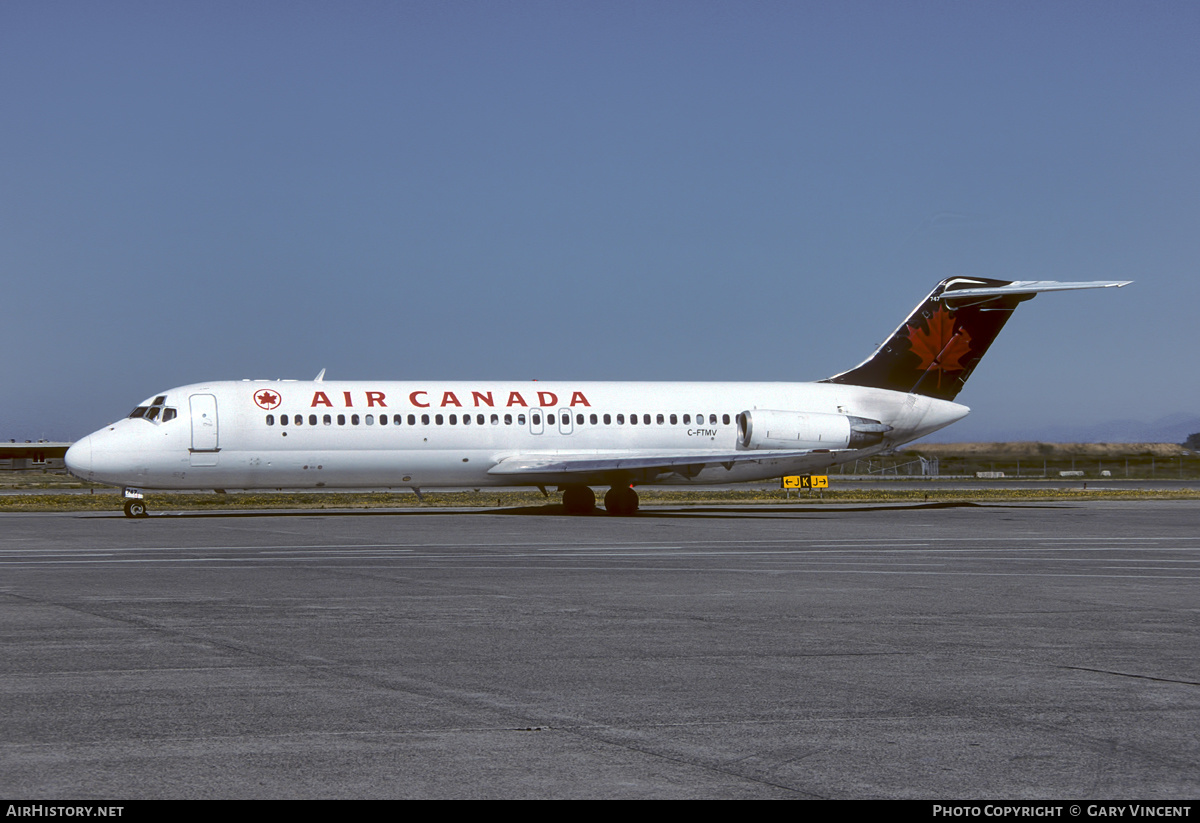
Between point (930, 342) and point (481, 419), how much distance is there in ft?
49.3

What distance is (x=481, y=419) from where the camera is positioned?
119 feet

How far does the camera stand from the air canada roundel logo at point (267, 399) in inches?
1355

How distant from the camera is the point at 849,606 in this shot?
44.5 feet

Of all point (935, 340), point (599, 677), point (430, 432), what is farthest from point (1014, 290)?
point (599, 677)

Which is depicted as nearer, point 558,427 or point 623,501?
point 623,501

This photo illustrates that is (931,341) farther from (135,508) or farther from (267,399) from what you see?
(135,508)

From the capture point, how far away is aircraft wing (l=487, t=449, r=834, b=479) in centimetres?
3547

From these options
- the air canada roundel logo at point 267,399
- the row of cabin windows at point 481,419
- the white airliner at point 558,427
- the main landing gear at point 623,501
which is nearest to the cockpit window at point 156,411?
the white airliner at point 558,427

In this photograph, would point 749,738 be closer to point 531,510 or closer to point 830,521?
point 830,521

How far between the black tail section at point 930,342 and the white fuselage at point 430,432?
97cm

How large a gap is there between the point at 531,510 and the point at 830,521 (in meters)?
10.4

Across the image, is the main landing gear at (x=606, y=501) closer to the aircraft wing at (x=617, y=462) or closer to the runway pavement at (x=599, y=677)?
the aircraft wing at (x=617, y=462)

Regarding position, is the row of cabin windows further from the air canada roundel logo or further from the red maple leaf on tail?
the red maple leaf on tail

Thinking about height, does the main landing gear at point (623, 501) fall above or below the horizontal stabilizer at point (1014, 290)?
below
